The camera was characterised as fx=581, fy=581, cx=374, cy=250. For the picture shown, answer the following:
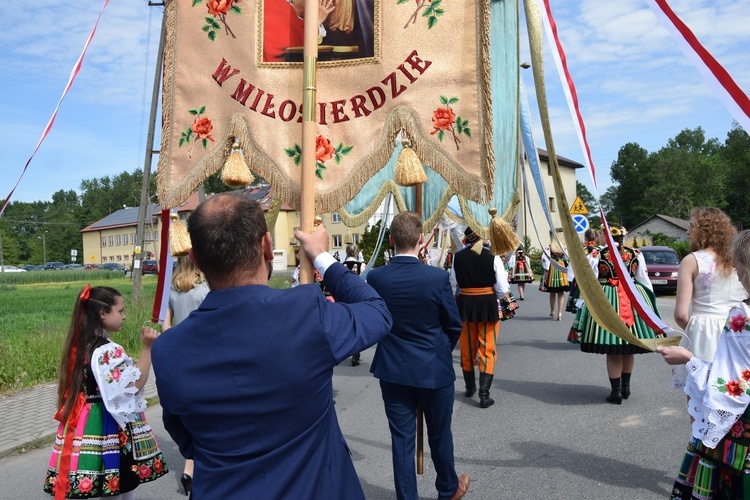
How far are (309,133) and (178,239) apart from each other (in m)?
0.92

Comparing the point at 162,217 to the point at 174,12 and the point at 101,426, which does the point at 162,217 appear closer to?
the point at 174,12

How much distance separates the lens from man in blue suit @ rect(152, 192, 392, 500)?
1683mm

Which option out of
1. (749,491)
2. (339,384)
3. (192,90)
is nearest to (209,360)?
(192,90)

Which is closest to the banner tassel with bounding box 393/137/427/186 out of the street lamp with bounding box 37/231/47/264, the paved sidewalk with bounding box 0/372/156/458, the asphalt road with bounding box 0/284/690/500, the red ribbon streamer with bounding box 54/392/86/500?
the red ribbon streamer with bounding box 54/392/86/500

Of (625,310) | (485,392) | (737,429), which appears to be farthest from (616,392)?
(737,429)

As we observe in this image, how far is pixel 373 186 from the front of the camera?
19.3 ft

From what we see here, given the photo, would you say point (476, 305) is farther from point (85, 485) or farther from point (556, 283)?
point (556, 283)

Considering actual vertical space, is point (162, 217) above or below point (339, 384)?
above

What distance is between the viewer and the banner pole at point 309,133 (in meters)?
2.18

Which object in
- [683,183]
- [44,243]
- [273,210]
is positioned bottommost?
[44,243]

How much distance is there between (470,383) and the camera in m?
6.89

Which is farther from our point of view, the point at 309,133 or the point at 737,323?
the point at 737,323

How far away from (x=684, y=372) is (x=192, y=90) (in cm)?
271

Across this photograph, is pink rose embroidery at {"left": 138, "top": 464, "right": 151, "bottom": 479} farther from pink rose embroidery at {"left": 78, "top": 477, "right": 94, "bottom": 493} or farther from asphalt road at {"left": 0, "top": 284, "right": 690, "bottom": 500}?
asphalt road at {"left": 0, "top": 284, "right": 690, "bottom": 500}
